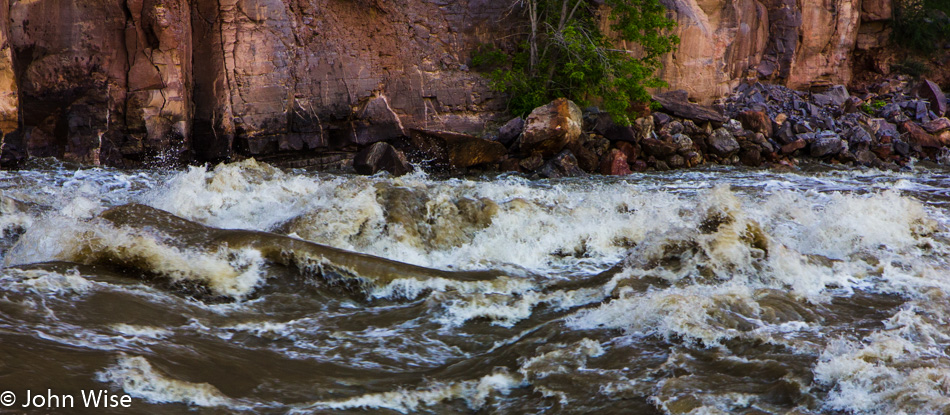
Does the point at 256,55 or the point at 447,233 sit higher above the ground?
the point at 256,55

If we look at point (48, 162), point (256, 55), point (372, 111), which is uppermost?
point (256, 55)

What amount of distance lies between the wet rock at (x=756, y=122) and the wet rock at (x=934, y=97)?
5.55m

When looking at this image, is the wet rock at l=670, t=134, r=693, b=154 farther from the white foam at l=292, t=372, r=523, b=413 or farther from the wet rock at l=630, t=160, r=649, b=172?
the white foam at l=292, t=372, r=523, b=413

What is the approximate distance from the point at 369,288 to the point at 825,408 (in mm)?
2644

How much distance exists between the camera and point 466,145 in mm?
11750

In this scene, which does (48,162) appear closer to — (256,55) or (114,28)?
(114,28)

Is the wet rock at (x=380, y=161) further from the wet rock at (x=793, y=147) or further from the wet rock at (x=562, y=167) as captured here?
the wet rock at (x=793, y=147)

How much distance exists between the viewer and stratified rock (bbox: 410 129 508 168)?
11734 millimetres

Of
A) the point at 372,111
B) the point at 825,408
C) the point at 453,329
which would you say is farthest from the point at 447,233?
the point at 372,111

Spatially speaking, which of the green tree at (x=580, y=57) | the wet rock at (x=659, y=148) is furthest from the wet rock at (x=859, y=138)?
the wet rock at (x=659, y=148)

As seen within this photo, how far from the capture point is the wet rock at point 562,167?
11.3 metres

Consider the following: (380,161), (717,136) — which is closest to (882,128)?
(717,136)

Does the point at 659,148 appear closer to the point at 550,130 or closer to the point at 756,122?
the point at 550,130

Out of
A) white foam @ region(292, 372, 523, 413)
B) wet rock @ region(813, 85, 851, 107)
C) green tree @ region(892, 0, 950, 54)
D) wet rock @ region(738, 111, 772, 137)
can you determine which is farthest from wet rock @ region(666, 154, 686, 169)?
green tree @ region(892, 0, 950, 54)
